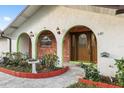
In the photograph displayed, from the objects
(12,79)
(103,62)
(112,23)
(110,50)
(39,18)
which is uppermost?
(39,18)

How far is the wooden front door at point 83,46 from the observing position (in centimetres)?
1405

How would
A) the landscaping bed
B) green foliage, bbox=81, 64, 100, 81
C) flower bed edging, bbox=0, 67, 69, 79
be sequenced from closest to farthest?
green foliage, bbox=81, 64, 100, 81 < flower bed edging, bbox=0, 67, 69, 79 < the landscaping bed

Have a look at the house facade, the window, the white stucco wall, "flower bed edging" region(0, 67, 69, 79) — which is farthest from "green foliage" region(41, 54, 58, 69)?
the white stucco wall

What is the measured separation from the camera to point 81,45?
48.5 feet

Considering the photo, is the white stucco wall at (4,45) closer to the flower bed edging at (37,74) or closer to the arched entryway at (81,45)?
the arched entryway at (81,45)

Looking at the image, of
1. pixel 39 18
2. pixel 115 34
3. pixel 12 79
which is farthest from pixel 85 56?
pixel 12 79

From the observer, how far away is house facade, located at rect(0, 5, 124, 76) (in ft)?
30.3

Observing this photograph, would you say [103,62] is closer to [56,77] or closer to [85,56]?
[56,77]

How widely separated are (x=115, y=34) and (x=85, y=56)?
5.66m

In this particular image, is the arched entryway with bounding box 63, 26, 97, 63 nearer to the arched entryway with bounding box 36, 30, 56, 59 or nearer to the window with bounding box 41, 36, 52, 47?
the arched entryway with bounding box 36, 30, 56, 59

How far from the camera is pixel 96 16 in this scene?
32.2ft

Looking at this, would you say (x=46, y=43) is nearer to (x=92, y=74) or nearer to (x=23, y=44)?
(x=23, y=44)

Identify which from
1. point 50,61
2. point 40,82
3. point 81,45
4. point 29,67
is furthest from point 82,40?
point 40,82
